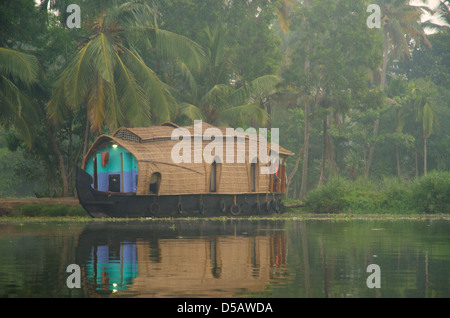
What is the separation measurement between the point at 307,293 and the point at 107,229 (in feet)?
39.6

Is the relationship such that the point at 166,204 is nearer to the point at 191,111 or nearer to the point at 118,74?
the point at 118,74

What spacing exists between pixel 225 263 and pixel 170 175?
49.8 feet

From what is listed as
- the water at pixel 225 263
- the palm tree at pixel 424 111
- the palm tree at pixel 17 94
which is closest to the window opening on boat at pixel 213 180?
the palm tree at pixel 17 94

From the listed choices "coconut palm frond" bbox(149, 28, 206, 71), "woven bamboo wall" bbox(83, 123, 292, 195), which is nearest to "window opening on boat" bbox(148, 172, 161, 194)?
"woven bamboo wall" bbox(83, 123, 292, 195)

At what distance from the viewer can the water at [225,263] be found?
8.42 m

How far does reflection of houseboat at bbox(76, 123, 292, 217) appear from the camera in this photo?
83.1 ft

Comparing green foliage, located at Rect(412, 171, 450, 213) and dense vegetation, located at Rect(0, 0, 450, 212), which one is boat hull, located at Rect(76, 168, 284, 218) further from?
green foliage, located at Rect(412, 171, 450, 213)

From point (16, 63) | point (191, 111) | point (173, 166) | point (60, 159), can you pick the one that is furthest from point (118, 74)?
point (60, 159)

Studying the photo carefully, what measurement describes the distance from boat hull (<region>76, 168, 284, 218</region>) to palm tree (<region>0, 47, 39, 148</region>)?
3719 mm

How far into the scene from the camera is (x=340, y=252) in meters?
12.8

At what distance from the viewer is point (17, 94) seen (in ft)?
84.5

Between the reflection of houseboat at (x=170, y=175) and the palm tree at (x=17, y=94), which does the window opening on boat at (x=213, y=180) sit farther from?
the palm tree at (x=17, y=94)

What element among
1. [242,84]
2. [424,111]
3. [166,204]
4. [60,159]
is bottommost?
[166,204]

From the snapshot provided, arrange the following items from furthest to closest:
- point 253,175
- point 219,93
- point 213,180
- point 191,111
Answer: point 219,93, point 191,111, point 253,175, point 213,180
